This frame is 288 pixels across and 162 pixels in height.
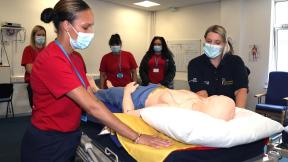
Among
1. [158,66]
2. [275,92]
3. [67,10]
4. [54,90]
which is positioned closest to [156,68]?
[158,66]

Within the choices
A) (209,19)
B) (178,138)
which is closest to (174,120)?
(178,138)

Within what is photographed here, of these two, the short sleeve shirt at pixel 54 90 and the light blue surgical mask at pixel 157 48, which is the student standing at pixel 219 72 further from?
the light blue surgical mask at pixel 157 48

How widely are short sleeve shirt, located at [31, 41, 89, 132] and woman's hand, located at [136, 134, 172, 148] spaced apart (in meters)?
0.33

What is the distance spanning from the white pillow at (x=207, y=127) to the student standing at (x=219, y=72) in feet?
2.33

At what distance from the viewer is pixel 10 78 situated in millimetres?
4219

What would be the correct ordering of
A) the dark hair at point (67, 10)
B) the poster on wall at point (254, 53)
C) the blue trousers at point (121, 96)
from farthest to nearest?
the poster on wall at point (254, 53), the blue trousers at point (121, 96), the dark hair at point (67, 10)

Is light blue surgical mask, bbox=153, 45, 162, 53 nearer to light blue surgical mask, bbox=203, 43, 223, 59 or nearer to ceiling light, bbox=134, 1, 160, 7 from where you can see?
light blue surgical mask, bbox=203, 43, 223, 59

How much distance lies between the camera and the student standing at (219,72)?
6.12 ft

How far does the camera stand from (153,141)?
1.04 metres

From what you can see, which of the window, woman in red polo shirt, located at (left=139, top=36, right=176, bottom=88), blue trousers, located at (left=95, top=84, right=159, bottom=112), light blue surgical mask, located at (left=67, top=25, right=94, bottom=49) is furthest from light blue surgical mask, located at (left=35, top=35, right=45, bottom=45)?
the window

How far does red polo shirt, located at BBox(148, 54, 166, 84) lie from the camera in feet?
12.2

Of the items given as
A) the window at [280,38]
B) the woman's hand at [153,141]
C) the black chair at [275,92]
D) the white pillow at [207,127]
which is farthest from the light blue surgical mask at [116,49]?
the window at [280,38]

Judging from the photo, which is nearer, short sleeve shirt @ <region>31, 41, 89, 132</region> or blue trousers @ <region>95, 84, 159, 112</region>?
short sleeve shirt @ <region>31, 41, 89, 132</region>

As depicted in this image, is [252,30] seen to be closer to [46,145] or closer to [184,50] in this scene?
[184,50]
